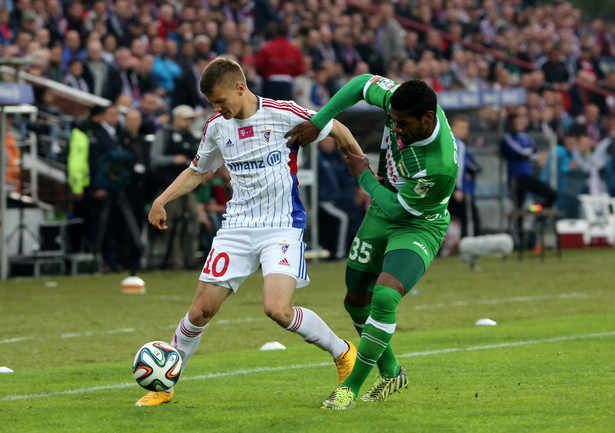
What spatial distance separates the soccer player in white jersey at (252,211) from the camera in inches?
261

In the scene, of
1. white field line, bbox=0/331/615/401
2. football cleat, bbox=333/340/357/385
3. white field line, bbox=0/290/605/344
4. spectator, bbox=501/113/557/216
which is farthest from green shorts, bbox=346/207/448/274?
spectator, bbox=501/113/557/216

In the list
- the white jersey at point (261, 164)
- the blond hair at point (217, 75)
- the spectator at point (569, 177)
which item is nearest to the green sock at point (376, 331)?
the white jersey at point (261, 164)

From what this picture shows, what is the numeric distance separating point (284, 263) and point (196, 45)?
13908 millimetres

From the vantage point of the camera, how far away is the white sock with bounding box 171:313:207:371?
6781 mm

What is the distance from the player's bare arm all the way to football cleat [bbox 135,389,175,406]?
A: 1.00 meters

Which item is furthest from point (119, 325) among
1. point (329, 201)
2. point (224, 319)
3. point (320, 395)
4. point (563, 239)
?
point (563, 239)

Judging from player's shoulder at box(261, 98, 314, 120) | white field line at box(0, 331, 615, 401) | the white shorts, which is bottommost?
white field line at box(0, 331, 615, 401)

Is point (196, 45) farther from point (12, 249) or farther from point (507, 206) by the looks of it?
point (507, 206)

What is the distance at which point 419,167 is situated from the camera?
6.57 meters

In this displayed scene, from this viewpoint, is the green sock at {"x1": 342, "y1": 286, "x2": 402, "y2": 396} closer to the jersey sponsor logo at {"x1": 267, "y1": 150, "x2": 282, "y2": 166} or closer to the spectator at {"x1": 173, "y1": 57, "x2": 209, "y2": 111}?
the jersey sponsor logo at {"x1": 267, "y1": 150, "x2": 282, "y2": 166}

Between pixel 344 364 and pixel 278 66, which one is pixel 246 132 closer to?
pixel 344 364

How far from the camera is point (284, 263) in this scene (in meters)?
6.64

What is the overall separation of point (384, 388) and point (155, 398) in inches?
54.3

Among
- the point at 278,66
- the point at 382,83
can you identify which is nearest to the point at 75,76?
the point at 278,66
